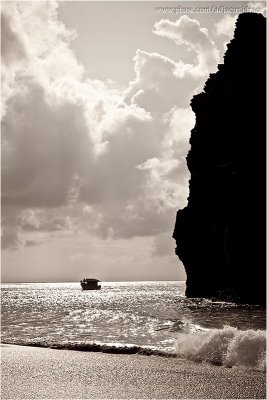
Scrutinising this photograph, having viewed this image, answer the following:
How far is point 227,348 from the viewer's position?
1416 cm

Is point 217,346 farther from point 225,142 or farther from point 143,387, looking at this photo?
point 225,142

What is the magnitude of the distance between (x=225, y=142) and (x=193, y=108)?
1357cm

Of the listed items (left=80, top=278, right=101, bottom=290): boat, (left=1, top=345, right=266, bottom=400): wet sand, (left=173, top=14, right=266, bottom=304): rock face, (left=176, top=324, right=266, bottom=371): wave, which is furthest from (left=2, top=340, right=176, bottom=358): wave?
(left=80, top=278, right=101, bottom=290): boat

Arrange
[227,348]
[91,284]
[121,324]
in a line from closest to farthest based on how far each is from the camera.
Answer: [227,348], [121,324], [91,284]

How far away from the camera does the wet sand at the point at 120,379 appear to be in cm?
848

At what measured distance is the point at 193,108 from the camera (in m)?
92.4

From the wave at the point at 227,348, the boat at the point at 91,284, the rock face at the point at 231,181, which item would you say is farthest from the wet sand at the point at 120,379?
the boat at the point at 91,284

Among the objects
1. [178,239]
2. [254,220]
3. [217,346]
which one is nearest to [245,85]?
[254,220]

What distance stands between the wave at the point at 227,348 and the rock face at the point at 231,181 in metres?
59.5

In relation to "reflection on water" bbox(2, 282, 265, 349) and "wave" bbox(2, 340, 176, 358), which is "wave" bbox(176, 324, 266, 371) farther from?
"reflection on water" bbox(2, 282, 265, 349)

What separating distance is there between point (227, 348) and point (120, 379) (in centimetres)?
539

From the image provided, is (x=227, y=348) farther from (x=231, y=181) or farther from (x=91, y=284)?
(x=91, y=284)

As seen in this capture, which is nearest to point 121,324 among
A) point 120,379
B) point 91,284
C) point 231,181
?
point 120,379

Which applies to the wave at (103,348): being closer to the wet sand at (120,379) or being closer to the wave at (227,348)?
the wave at (227,348)
